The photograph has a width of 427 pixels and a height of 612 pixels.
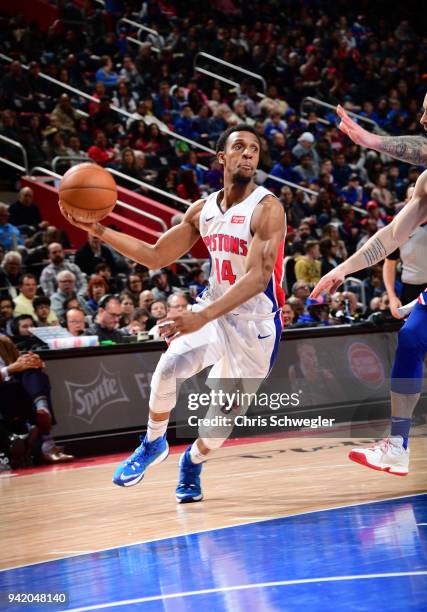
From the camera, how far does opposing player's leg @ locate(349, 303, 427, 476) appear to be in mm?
5836

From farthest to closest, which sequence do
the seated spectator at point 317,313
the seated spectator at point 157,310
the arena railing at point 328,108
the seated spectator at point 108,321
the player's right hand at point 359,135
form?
the arena railing at point 328,108 < the seated spectator at point 317,313 < the seated spectator at point 157,310 < the seated spectator at point 108,321 < the player's right hand at point 359,135

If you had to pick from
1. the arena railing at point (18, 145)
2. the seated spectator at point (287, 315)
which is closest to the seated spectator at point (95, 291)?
the seated spectator at point (287, 315)

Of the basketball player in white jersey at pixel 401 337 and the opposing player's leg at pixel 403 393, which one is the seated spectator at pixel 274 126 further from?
the opposing player's leg at pixel 403 393

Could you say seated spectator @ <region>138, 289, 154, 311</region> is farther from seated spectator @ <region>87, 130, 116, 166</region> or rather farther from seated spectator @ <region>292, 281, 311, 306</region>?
seated spectator @ <region>87, 130, 116, 166</region>

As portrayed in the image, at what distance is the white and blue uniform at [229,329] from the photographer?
5.76m

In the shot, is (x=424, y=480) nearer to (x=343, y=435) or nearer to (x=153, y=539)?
(x=153, y=539)

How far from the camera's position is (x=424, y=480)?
6.53 m

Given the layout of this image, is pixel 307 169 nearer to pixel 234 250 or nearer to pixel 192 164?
pixel 192 164

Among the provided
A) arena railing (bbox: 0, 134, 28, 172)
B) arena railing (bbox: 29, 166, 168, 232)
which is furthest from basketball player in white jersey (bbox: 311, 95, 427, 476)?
arena railing (bbox: 0, 134, 28, 172)

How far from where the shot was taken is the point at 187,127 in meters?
16.2

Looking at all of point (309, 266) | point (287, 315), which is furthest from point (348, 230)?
point (287, 315)

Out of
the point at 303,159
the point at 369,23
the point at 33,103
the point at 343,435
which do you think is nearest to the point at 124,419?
the point at 343,435

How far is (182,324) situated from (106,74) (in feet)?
39.4

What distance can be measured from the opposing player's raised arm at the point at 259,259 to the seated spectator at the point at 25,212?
24.2 feet
